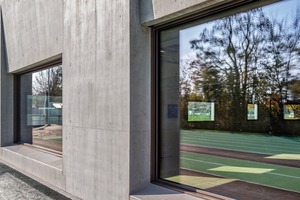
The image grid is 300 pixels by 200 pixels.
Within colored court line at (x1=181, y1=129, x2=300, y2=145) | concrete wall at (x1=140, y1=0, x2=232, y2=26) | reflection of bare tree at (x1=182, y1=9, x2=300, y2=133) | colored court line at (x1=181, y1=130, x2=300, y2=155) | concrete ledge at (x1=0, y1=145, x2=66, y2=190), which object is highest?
concrete wall at (x1=140, y1=0, x2=232, y2=26)

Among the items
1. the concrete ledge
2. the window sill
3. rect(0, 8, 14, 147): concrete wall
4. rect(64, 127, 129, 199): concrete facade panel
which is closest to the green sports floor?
the window sill

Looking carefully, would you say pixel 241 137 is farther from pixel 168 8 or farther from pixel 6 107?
pixel 6 107

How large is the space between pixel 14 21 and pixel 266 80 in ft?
22.1

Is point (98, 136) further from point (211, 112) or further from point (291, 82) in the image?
point (291, 82)

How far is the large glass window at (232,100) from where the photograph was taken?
118 inches

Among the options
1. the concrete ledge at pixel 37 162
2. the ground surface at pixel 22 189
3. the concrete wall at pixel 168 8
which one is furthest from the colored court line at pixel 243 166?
the concrete ledge at pixel 37 162

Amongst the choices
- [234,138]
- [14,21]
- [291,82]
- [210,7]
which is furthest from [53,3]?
[291,82]

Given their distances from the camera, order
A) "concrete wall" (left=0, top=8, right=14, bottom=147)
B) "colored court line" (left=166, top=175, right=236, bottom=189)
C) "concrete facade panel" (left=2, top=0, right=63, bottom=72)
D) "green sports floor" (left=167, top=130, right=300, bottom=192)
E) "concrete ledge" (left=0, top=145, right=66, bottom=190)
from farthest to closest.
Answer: "concrete wall" (left=0, top=8, right=14, bottom=147) < "concrete facade panel" (left=2, top=0, right=63, bottom=72) < "concrete ledge" (left=0, top=145, right=66, bottom=190) < "colored court line" (left=166, top=175, right=236, bottom=189) < "green sports floor" (left=167, top=130, right=300, bottom=192)

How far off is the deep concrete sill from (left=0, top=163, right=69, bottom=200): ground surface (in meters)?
1.61

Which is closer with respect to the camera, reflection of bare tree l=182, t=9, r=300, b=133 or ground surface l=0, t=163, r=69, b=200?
reflection of bare tree l=182, t=9, r=300, b=133

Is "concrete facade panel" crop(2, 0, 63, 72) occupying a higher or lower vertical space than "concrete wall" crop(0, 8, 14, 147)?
higher

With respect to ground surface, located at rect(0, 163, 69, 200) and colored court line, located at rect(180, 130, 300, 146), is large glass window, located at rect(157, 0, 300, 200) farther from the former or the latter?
ground surface, located at rect(0, 163, 69, 200)

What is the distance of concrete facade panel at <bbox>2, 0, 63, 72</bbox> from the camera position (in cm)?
564

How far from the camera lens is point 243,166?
398cm
